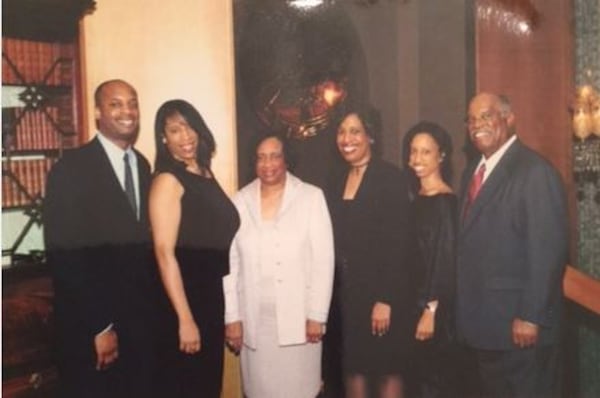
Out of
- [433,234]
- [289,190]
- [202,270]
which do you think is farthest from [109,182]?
[433,234]

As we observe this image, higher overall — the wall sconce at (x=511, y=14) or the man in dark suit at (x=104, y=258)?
the wall sconce at (x=511, y=14)

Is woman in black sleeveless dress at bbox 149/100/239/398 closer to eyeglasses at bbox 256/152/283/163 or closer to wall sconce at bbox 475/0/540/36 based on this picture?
eyeglasses at bbox 256/152/283/163

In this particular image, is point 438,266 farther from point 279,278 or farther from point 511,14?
point 511,14

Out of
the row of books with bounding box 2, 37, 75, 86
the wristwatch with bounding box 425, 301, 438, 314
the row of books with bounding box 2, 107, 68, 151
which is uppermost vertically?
the row of books with bounding box 2, 37, 75, 86

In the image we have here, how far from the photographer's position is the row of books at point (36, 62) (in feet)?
5.62

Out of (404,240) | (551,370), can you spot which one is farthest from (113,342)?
(551,370)

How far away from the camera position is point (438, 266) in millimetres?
1828

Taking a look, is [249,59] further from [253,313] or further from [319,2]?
[253,313]

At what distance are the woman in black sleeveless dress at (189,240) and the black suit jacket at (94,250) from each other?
5 cm

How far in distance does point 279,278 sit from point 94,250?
48 cm

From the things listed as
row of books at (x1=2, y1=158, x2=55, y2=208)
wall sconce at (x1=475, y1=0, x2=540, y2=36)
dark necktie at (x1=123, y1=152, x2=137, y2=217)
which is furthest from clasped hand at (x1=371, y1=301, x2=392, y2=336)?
row of books at (x1=2, y1=158, x2=55, y2=208)

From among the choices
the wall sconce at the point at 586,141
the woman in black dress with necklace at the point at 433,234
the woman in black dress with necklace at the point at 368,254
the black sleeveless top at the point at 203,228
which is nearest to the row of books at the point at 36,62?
the black sleeveless top at the point at 203,228

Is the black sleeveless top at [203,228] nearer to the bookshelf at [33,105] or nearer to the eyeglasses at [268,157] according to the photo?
the eyeglasses at [268,157]

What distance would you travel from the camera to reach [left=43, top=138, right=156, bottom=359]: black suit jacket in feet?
5.68
